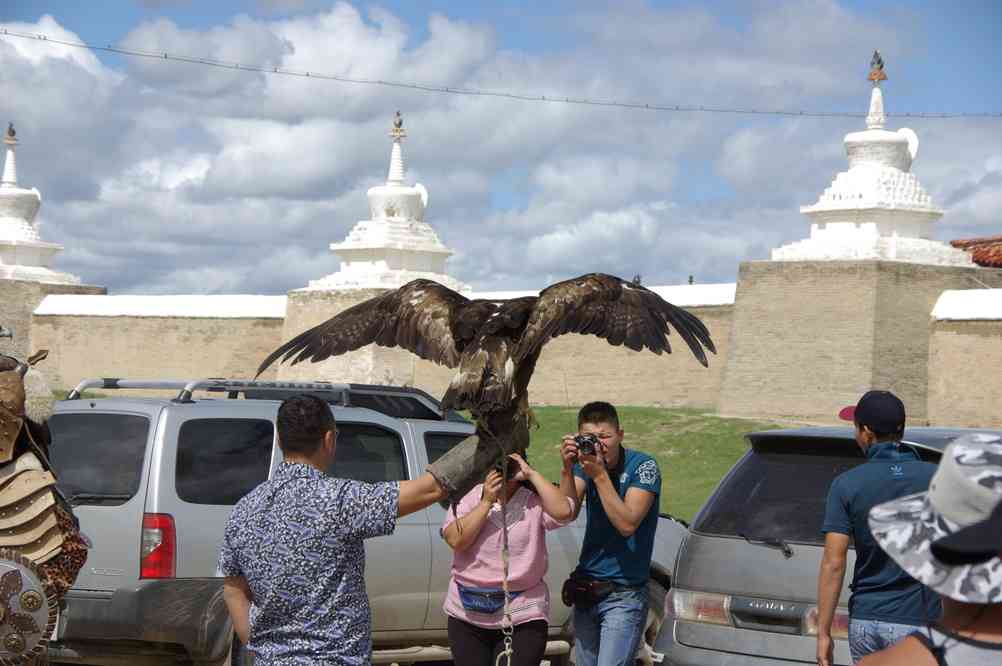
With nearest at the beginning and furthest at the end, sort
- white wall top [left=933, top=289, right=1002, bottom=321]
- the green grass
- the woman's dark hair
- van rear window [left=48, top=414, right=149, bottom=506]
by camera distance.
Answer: the woman's dark hair → van rear window [left=48, top=414, right=149, bottom=506] → the green grass → white wall top [left=933, top=289, right=1002, bottom=321]

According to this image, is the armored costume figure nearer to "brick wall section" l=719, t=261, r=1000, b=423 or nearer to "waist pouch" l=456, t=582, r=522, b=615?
"waist pouch" l=456, t=582, r=522, b=615

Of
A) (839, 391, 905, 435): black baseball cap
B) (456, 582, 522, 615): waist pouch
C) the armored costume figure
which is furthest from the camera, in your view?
(456, 582, 522, 615): waist pouch

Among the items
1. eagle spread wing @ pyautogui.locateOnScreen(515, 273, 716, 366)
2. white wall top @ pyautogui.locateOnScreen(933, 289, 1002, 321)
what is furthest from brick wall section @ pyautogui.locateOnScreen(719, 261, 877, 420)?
eagle spread wing @ pyautogui.locateOnScreen(515, 273, 716, 366)

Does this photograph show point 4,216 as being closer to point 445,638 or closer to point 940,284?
point 940,284

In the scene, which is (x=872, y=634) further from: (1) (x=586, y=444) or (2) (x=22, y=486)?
(2) (x=22, y=486)

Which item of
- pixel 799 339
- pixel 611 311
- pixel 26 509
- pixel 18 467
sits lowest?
pixel 26 509

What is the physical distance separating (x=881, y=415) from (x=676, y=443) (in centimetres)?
2169

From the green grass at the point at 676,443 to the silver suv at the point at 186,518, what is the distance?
1341 cm

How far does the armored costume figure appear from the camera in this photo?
4480 mm

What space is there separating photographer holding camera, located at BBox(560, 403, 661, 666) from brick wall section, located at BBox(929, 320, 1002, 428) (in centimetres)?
2160

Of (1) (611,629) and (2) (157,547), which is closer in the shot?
(1) (611,629)

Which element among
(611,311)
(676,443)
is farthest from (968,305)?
(611,311)

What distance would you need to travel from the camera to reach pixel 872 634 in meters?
4.71

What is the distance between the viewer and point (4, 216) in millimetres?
44938
